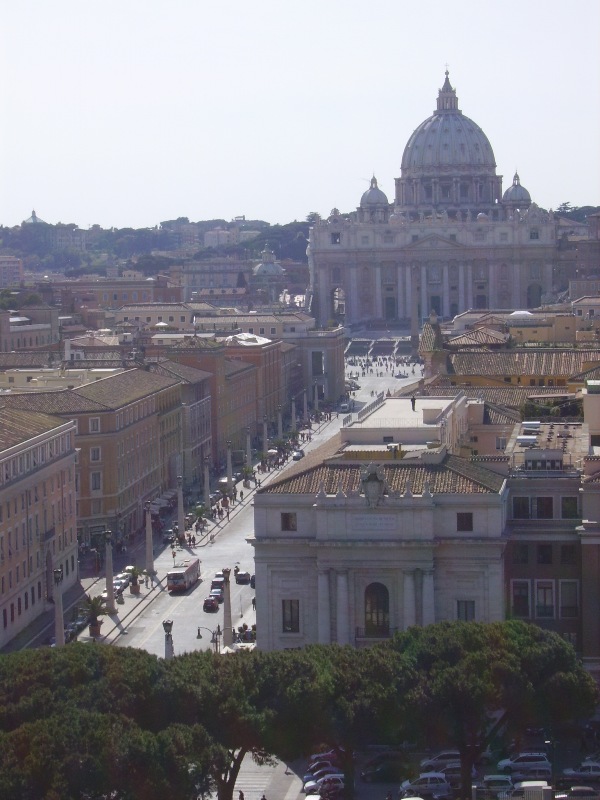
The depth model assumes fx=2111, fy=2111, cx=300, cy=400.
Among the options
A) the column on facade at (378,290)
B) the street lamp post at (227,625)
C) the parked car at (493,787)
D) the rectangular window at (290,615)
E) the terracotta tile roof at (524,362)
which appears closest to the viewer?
the parked car at (493,787)

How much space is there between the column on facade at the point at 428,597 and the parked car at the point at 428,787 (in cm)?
416

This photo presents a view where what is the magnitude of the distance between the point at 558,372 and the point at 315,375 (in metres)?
46.6

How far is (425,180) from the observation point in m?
182

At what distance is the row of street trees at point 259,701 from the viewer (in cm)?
2502

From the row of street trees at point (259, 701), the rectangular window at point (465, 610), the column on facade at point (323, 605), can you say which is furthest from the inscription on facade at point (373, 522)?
the row of street trees at point (259, 701)

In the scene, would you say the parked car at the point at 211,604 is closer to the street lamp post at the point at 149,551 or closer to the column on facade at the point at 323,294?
the street lamp post at the point at 149,551

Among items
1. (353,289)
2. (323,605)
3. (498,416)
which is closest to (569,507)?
(323,605)

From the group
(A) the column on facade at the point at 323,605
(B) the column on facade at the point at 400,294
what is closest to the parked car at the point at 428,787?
(A) the column on facade at the point at 323,605

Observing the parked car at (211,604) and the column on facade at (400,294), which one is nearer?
the parked car at (211,604)

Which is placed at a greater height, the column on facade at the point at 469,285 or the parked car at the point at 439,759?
the column on facade at the point at 469,285

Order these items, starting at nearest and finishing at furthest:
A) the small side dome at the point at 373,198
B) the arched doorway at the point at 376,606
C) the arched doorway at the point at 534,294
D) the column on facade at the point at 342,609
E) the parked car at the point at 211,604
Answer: the column on facade at the point at 342,609
the arched doorway at the point at 376,606
the parked car at the point at 211,604
the arched doorway at the point at 534,294
the small side dome at the point at 373,198

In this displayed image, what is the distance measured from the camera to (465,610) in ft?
106

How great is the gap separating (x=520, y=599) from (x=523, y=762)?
478 centimetres

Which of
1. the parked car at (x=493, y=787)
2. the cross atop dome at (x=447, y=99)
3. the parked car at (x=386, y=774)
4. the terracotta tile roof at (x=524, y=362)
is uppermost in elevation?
the cross atop dome at (x=447, y=99)
